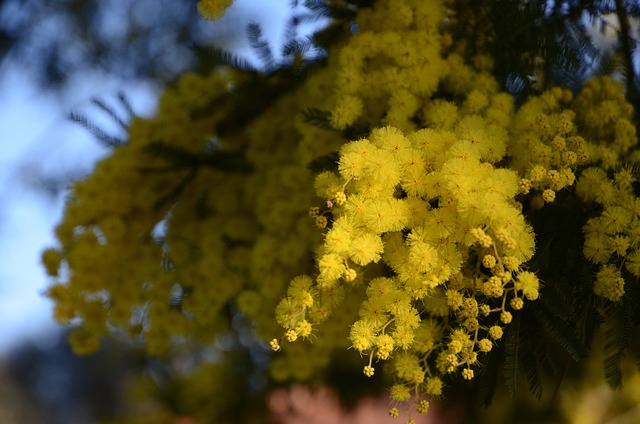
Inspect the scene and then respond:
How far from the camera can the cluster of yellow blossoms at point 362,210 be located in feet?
Result: 3.59

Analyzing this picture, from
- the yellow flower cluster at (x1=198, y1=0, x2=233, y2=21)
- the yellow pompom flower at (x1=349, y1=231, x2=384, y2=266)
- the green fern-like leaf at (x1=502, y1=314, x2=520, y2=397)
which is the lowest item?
the green fern-like leaf at (x1=502, y1=314, x2=520, y2=397)

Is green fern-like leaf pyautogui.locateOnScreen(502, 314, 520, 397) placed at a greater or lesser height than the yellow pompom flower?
lesser

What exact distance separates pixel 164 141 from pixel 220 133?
0.14 meters

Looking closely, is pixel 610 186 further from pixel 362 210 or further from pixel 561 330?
pixel 362 210

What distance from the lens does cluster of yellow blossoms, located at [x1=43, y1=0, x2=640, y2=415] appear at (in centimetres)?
110

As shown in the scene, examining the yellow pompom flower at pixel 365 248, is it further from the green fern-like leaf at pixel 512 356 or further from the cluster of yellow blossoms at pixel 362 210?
the green fern-like leaf at pixel 512 356

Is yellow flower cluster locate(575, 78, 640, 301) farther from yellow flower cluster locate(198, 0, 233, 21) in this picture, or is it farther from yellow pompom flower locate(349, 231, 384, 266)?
yellow flower cluster locate(198, 0, 233, 21)

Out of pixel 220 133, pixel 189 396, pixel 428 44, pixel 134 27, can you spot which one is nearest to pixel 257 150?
pixel 220 133

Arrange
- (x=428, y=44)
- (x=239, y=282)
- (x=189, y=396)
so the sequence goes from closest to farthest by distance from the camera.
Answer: (x=428, y=44) → (x=239, y=282) → (x=189, y=396)

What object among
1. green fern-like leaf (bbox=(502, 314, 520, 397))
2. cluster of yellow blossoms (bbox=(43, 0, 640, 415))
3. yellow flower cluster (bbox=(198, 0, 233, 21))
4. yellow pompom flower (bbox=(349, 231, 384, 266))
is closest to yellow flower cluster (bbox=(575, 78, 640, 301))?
cluster of yellow blossoms (bbox=(43, 0, 640, 415))

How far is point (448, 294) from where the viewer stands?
3.67 ft

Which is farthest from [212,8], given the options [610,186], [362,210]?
[610,186]

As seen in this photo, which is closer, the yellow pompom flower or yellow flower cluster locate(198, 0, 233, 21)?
the yellow pompom flower

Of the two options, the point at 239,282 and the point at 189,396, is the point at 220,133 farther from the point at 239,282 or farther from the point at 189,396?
the point at 189,396
